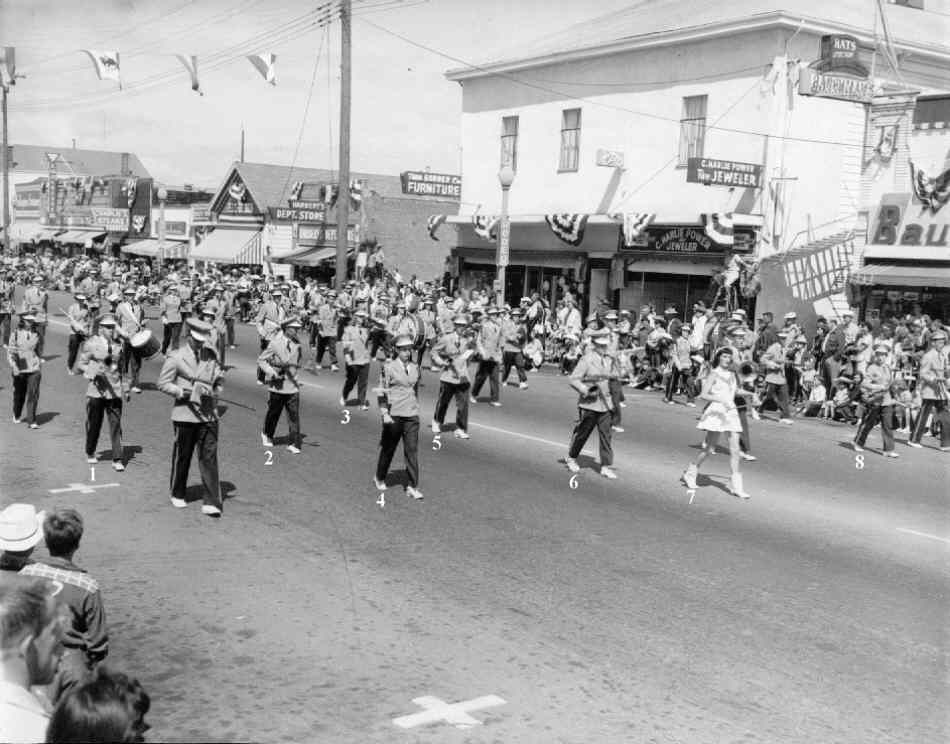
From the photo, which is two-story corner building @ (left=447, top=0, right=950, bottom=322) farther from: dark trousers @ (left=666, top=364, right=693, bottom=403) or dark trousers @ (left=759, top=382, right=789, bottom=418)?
dark trousers @ (left=759, top=382, right=789, bottom=418)

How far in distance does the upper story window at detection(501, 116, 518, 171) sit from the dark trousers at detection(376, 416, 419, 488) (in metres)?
24.4

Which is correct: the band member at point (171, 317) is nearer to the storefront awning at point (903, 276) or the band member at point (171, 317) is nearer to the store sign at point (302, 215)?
the storefront awning at point (903, 276)

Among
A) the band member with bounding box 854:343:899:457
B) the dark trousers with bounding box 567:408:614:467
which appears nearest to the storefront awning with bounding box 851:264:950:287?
the band member with bounding box 854:343:899:457

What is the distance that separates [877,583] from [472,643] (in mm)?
3855

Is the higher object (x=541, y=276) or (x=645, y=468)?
(x=541, y=276)

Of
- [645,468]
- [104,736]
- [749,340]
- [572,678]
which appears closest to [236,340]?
[749,340]

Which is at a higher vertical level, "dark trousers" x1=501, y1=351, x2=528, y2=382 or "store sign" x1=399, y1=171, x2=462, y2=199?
"store sign" x1=399, y1=171, x2=462, y2=199

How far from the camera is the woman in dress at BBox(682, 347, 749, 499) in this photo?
1186cm

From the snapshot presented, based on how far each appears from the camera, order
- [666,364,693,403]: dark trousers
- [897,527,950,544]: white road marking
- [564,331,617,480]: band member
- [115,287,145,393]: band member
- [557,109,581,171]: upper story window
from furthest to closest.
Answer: [557,109,581,171]: upper story window → [666,364,693,403]: dark trousers → [115,287,145,393]: band member → [564,331,617,480]: band member → [897,527,950,544]: white road marking

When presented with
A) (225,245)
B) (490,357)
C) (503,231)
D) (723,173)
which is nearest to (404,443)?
(490,357)

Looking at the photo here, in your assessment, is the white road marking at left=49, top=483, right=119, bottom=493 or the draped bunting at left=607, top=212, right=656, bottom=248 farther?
the draped bunting at left=607, top=212, right=656, bottom=248

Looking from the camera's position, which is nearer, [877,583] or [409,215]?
[877,583]

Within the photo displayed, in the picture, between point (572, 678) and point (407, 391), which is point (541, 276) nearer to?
point (407, 391)

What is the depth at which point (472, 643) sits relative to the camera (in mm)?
6879
